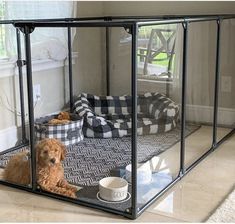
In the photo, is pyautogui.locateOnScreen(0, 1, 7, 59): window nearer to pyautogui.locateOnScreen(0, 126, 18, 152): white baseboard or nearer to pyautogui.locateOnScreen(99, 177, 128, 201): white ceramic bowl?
pyautogui.locateOnScreen(0, 126, 18, 152): white baseboard

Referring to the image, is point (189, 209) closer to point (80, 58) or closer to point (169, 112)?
point (169, 112)

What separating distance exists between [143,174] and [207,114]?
1229mm

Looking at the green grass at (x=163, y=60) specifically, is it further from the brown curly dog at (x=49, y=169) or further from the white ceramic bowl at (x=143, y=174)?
the brown curly dog at (x=49, y=169)

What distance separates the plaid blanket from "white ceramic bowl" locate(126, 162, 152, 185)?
0.57ft

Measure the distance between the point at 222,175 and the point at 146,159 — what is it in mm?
482

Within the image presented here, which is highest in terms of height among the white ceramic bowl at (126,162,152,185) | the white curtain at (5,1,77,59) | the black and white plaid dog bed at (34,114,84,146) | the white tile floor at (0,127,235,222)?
the white curtain at (5,1,77,59)

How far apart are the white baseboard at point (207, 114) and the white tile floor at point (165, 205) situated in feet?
1.83

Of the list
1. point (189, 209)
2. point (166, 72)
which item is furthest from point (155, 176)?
point (166, 72)

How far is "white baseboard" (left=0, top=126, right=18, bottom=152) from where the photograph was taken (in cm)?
289

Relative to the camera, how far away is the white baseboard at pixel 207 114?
3010 mm

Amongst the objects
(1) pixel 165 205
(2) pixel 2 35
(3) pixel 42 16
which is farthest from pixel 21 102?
(1) pixel 165 205

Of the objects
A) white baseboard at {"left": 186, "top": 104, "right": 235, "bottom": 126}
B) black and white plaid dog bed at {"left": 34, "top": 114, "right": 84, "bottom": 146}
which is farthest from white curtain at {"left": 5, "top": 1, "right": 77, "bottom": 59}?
white baseboard at {"left": 186, "top": 104, "right": 235, "bottom": 126}

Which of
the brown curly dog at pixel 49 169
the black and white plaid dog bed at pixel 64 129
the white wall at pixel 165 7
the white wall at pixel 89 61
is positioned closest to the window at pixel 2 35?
the black and white plaid dog bed at pixel 64 129

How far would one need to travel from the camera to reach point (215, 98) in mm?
3053
